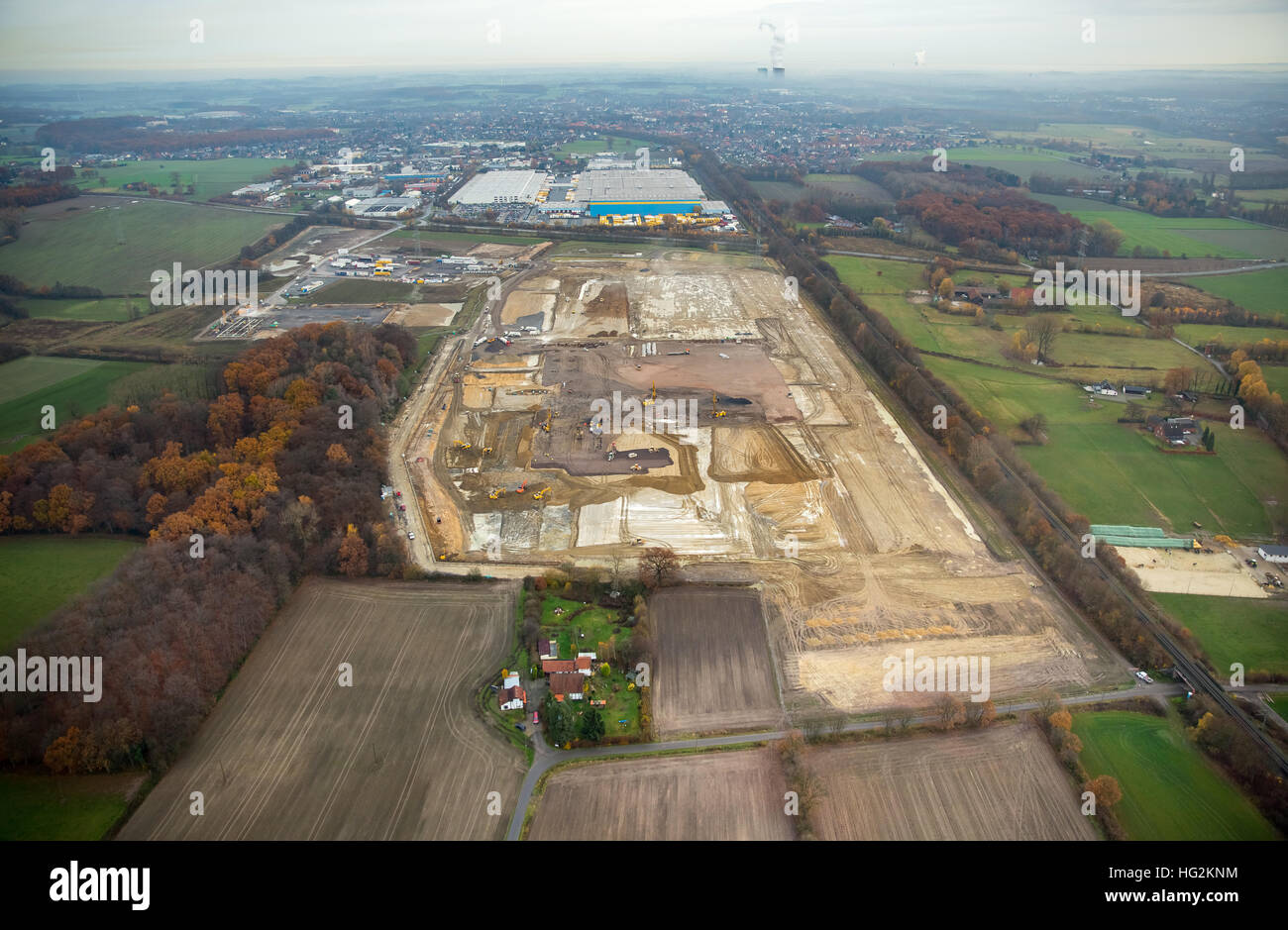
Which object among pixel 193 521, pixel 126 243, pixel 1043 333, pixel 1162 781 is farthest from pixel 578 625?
pixel 126 243

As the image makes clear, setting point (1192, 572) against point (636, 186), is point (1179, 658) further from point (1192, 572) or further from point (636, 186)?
point (636, 186)

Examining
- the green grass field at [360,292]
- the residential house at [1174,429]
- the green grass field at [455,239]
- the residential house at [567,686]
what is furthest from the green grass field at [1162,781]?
the green grass field at [455,239]

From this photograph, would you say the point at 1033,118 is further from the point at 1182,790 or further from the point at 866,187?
the point at 1182,790

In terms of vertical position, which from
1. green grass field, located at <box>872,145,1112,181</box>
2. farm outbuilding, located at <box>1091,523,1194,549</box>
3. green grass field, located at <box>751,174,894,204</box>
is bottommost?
farm outbuilding, located at <box>1091,523,1194,549</box>

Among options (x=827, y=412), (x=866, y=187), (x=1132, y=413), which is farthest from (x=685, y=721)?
(x=866, y=187)

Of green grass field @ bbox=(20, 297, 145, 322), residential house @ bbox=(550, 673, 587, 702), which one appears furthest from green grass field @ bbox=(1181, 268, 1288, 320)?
green grass field @ bbox=(20, 297, 145, 322)

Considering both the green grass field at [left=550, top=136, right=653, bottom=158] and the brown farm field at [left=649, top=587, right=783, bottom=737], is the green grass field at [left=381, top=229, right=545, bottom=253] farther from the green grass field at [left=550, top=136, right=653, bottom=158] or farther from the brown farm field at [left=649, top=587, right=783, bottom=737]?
the brown farm field at [left=649, top=587, right=783, bottom=737]
